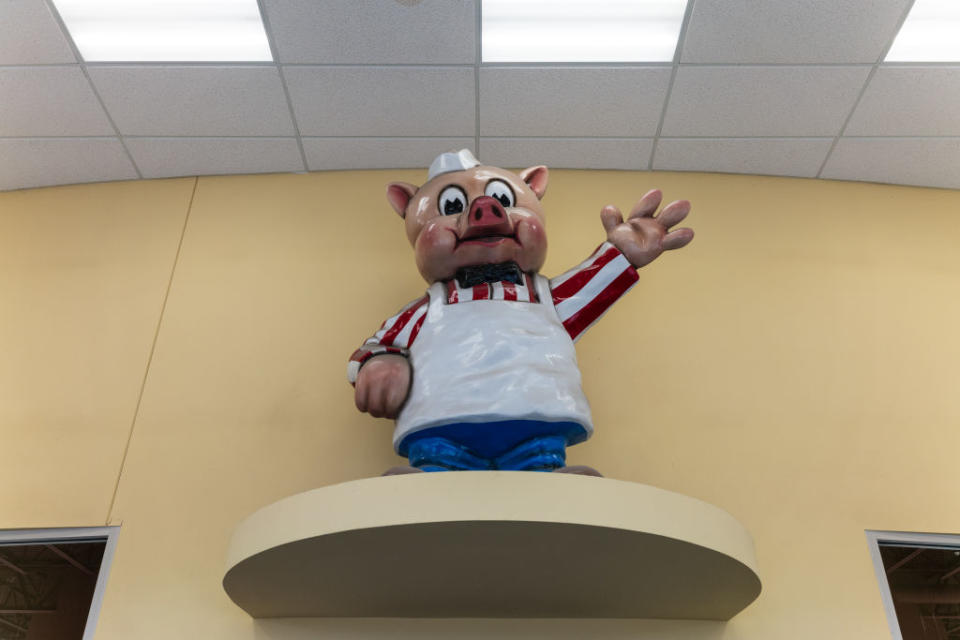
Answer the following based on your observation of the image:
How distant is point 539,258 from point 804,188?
1.33 meters

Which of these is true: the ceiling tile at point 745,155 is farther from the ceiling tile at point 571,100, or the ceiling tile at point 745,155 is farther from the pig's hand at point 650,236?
the pig's hand at point 650,236

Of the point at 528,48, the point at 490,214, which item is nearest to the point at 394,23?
the point at 528,48

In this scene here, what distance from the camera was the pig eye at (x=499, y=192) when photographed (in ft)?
7.68

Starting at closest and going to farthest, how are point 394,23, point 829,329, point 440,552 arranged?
point 440,552 → point 394,23 → point 829,329

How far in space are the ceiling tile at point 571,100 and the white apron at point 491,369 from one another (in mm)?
933

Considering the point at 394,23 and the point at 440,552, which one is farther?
the point at 394,23

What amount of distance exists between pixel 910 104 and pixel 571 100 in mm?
1128

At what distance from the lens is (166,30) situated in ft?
8.66

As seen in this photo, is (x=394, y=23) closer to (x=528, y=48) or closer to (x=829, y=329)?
(x=528, y=48)

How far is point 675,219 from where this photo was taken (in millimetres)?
2320

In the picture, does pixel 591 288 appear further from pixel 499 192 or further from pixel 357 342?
pixel 357 342

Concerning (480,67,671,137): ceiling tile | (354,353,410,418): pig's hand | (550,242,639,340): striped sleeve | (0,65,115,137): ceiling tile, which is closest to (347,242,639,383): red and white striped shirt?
(550,242,639,340): striped sleeve

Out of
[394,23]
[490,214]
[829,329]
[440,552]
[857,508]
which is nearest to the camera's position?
[440,552]

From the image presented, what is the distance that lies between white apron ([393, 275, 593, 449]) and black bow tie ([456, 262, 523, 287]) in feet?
0.26
